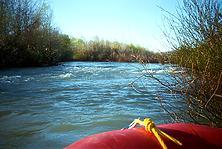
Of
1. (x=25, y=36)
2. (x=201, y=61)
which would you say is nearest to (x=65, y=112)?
(x=201, y=61)

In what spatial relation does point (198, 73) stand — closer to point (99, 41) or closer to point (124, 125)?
point (124, 125)

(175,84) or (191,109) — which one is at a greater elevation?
(175,84)

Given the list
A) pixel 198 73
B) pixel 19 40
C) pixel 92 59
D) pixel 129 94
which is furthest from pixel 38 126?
pixel 92 59

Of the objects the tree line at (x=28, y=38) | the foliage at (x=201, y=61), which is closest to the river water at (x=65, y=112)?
the foliage at (x=201, y=61)

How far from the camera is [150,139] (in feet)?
6.88

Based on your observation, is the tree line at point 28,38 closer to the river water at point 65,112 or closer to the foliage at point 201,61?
the river water at point 65,112

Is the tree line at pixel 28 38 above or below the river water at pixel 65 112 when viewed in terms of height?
above

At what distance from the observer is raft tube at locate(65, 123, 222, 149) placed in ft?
6.55

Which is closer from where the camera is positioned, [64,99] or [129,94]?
[64,99]

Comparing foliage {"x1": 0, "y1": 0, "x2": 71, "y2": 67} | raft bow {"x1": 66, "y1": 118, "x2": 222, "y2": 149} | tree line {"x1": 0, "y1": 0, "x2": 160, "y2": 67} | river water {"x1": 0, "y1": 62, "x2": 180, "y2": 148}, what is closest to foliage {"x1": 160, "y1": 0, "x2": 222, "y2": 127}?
river water {"x1": 0, "y1": 62, "x2": 180, "y2": 148}

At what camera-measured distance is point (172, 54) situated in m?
5.34

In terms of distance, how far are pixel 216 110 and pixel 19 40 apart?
897 inches

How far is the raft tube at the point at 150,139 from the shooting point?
6.55ft

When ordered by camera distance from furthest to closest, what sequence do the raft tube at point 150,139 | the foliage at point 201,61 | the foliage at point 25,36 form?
the foliage at point 25,36 < the foliage at point 201,61 < the raft tube at point 150,139
